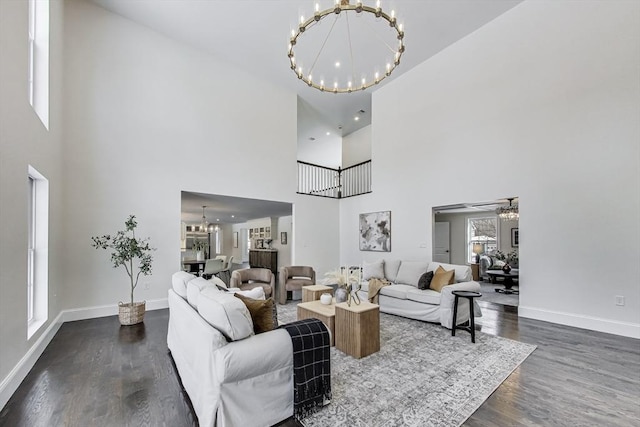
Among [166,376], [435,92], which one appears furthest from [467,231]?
[166,376]

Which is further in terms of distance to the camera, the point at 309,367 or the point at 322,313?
the point at 322,313

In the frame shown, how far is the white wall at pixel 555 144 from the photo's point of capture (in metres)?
3.94

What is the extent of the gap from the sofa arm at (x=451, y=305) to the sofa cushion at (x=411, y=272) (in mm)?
808

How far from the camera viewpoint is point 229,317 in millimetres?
1947

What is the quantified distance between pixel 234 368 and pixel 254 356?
0.15 meters

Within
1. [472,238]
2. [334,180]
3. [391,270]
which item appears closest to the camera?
[391,270]

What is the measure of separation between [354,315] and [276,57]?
19.6 ft

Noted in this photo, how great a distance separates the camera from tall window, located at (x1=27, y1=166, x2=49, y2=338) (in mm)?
3533

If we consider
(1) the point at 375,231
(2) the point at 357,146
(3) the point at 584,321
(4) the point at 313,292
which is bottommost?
(3) the point at 584,321

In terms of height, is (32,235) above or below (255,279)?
above

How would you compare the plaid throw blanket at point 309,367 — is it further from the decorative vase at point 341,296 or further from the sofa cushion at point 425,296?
the sofa cushion at point 425,296

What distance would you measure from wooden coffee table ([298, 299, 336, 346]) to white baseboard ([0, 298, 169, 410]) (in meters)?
2.84

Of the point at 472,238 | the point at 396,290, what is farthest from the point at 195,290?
the point at 472,238

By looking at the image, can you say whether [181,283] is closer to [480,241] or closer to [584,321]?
[584,321]
